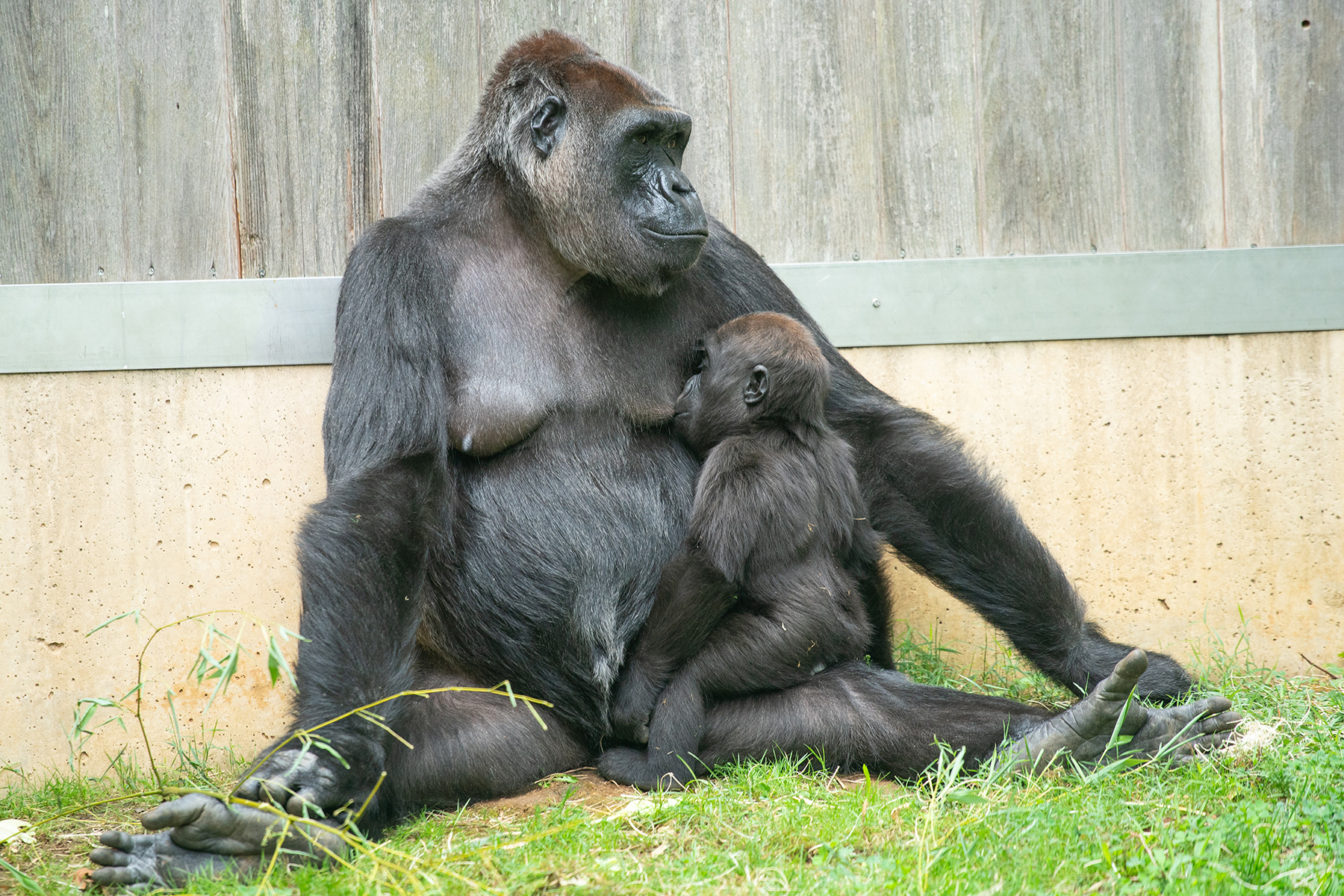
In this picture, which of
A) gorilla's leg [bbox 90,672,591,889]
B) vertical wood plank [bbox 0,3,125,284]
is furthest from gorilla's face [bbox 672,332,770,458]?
vertical wood plank [bbox 0,3,125,284]

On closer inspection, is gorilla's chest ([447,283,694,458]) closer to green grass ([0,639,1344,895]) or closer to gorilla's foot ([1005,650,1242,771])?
green grass ([0,639,1344,895])

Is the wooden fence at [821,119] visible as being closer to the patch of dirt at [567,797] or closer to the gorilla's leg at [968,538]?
the gorilla's leg at [968,538]

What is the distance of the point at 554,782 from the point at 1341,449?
→ 9.76ft

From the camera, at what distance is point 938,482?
3352mm

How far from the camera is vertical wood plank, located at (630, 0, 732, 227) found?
3775 mm

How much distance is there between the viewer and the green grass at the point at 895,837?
6.53 ft

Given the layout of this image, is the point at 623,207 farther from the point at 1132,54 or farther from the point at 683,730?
the point at 1132,54

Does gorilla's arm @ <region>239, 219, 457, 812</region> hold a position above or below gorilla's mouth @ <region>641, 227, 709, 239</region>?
below

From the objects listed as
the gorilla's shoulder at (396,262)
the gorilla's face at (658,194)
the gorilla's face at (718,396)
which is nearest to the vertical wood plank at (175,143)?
the gorilla's shoulder at (396,262)

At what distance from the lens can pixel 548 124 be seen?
3201mm

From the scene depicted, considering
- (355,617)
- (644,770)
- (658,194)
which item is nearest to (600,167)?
(658,194)

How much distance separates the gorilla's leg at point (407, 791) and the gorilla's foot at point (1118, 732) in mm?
1239

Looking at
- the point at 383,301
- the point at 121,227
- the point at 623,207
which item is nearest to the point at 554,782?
the point at 383,301

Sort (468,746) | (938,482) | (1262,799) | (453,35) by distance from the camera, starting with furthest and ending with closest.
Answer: (453,35), (938,482), (468,746), (1262,799)
